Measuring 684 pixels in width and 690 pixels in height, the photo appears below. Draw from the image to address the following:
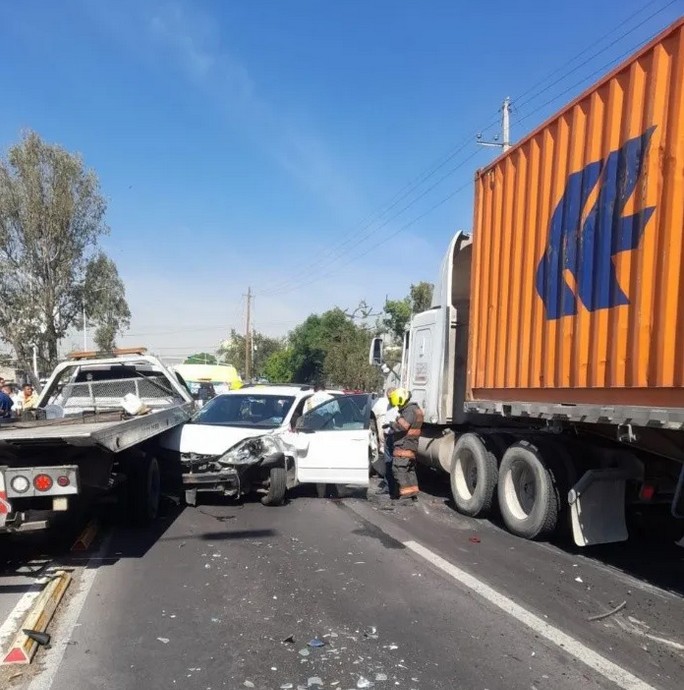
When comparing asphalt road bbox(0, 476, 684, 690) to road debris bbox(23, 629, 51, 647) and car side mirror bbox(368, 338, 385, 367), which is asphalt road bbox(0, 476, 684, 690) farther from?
car side mirror bbox(368, 338, 385, 367)

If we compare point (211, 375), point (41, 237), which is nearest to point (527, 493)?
point (211, 375)

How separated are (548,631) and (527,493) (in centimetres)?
284

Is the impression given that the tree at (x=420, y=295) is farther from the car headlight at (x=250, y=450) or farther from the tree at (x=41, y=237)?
the car headlight at (x=250, y=450)

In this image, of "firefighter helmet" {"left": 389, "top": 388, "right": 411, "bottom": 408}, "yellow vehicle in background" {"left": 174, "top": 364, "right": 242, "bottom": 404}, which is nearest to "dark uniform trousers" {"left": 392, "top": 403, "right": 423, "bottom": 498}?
"firefighter helmet" {"left": 389, "top": 388, "right": 411, "bottom": 408}

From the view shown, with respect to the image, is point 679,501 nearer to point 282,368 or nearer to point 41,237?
point 41,237

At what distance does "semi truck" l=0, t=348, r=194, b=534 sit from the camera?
16.2 feet

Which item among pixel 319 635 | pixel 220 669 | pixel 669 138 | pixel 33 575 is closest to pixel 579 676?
pixel 319 635

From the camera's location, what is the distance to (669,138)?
4758 mm

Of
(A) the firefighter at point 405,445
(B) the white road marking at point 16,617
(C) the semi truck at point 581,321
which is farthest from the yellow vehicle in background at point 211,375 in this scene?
(B) the white road marking at point 16,617

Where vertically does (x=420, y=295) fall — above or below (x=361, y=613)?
above

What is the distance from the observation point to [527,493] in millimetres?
7027

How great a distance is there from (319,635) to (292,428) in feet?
15.9

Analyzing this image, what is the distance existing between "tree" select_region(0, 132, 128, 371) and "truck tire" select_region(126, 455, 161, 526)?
27.8m

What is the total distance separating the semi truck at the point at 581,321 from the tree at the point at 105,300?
29464 millimetres
